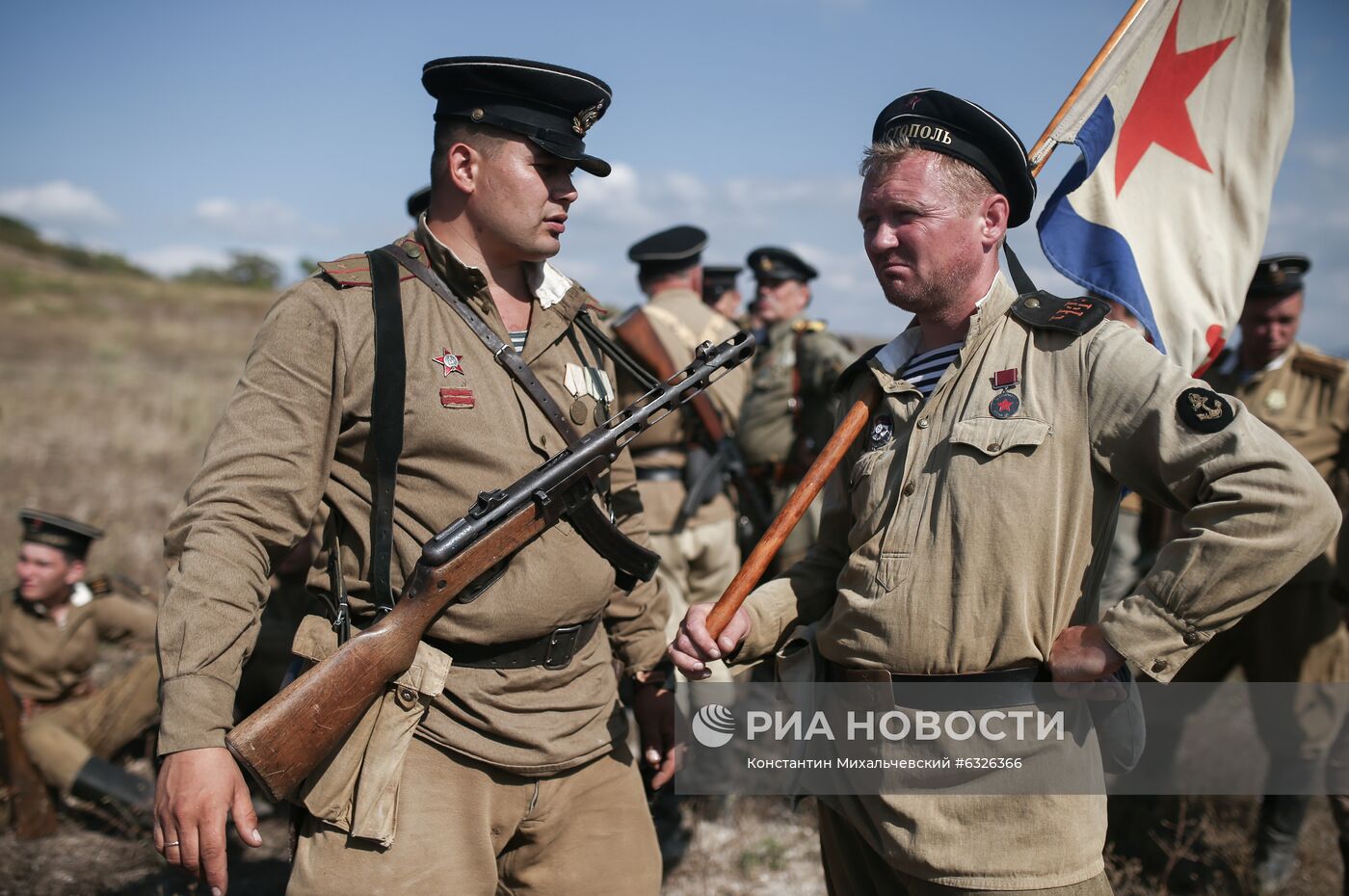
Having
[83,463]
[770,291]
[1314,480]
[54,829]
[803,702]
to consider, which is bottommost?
[54,829]

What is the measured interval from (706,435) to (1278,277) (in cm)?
324

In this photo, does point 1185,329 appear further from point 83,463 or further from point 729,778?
point 83,463

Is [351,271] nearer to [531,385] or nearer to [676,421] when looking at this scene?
[531,385]

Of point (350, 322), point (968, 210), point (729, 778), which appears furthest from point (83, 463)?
point (968, 210)

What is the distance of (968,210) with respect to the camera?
248 cm

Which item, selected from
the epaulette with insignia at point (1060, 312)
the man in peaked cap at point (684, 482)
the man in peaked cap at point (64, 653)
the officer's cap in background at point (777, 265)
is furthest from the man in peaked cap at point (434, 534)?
the officer's cap in background at point (777, 265)

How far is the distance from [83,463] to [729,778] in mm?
10545

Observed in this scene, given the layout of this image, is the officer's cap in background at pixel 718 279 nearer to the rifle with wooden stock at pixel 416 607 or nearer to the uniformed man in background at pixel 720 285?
the uniformed man in background at pixel 720 285

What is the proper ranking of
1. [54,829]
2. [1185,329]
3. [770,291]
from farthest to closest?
[770,291], [54,829], [1185,329]

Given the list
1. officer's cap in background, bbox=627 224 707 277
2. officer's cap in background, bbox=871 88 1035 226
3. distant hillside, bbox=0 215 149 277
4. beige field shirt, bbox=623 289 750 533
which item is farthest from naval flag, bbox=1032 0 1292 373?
distant hillside, bbox=0 215 149 277

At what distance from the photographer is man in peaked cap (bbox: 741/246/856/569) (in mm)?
6812

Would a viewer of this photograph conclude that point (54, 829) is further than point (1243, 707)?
No

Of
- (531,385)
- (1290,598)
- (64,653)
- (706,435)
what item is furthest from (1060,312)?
(64,653)

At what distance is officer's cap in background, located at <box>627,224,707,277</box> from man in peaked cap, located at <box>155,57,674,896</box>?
4000mm
